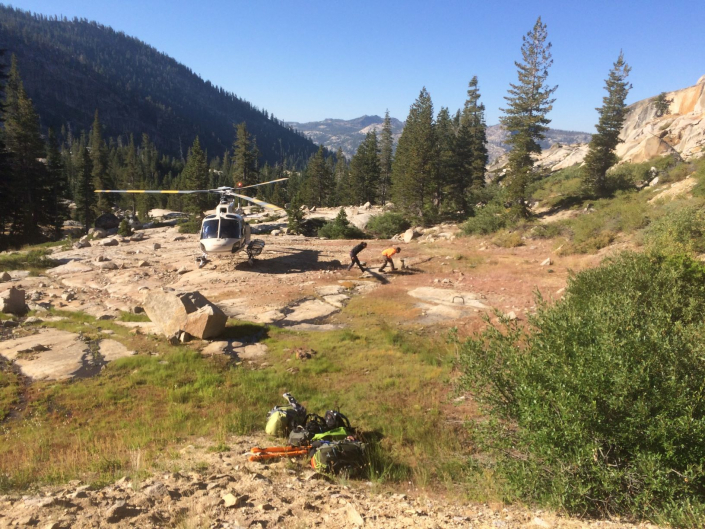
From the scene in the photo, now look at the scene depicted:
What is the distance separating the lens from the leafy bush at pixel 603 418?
4422 mm

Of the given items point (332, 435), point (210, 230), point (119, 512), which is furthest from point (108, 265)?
point (119, 512)

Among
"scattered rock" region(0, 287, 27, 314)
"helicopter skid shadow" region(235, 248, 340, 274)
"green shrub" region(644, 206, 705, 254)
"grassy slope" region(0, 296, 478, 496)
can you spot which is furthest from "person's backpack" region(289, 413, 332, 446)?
"helicopter skid shadow" region(235, 248, 340, 274)

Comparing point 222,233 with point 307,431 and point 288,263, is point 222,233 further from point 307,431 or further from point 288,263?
point 307,431

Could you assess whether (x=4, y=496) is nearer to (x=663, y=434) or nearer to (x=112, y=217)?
(x=663, y=434)

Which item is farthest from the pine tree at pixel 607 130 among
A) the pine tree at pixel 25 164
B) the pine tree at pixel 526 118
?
the pine tree at pixel 25 164

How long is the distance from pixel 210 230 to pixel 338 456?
14228mm

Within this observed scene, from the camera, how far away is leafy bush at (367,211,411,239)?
37.6m

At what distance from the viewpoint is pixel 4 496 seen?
435cm

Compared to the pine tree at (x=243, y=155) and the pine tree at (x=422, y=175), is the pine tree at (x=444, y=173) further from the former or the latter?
the pine tree at (x=243, y=155)

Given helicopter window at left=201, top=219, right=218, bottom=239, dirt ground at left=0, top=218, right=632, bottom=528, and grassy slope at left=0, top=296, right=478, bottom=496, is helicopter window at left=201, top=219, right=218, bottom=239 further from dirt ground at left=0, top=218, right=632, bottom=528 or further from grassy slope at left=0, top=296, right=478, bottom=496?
grassy slope at left=0, top=296, right=478, bottom=496

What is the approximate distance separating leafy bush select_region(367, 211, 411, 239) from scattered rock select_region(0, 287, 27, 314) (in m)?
28.8

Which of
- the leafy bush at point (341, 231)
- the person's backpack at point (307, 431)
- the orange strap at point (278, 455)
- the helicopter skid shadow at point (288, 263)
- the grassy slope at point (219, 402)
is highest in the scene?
the leafy bush at point (341, 231)

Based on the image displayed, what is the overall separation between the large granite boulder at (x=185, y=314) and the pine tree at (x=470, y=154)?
35.1 m

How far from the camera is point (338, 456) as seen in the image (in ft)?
19.1
